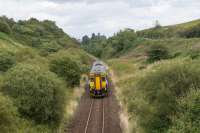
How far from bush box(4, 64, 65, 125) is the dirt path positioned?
2560 mm

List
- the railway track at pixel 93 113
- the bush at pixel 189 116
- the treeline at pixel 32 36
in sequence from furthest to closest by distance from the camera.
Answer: the treeline at pixel 32 36, the railway track at pixel 93 113, the bush at pixel 189 116

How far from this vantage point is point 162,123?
21391mm

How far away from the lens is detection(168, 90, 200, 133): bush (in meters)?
16.9

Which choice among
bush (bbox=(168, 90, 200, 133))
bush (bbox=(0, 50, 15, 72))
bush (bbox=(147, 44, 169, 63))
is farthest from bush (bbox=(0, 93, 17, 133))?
bush (bbox=(147, 44, 169, 63))

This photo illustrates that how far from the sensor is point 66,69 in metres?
42.3

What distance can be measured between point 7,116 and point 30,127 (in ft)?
14.2

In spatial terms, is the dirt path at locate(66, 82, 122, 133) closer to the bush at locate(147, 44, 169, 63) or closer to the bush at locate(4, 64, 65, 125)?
the bush at locate(4, 64, 65, 125)

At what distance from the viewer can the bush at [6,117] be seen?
18.6 meters

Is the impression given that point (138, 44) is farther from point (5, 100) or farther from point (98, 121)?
point (5, 100)

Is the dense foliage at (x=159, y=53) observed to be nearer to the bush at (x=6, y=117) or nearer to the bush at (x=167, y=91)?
the bush at (x=167, y=91)

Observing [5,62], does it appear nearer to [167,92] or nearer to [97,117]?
[97,117]

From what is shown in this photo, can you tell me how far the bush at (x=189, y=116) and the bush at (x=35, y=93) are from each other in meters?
11.2

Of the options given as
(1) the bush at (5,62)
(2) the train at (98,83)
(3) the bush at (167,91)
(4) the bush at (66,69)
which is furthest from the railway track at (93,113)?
(1) the bush at (5,62)

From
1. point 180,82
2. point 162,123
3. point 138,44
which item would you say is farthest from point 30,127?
point 138,44
